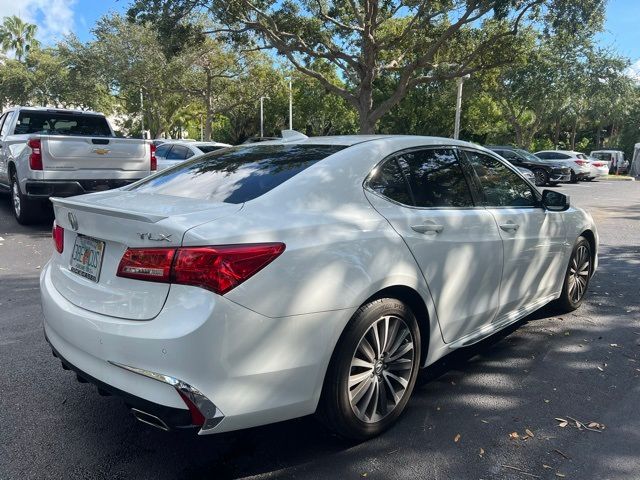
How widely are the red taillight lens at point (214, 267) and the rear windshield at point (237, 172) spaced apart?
1.52 ft

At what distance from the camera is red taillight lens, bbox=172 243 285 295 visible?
2.17 m

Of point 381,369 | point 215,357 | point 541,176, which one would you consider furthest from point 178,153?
point 541,176

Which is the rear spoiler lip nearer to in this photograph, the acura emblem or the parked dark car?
the acura emblem

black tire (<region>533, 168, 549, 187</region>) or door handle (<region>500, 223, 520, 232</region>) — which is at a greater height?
door handle (<region>500, 223, 520, 232</region>)

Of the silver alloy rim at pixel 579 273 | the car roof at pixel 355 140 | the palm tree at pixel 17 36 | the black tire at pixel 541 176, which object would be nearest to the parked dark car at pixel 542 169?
the black tire at pixel 541 176

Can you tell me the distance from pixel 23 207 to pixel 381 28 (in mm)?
17657

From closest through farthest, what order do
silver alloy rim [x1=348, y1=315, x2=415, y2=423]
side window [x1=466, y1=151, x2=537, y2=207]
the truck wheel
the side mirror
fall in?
silver alloy rim [x1=348, y1=315, x2=415, y2=423], side window [x1=466, y1=151, x2=537, y2=207], the side mirror, the truck wheel

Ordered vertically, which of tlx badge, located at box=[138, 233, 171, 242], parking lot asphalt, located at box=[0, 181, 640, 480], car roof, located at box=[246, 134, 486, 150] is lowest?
parking lot asphalt, located at box=[0, 181, 640, 480]

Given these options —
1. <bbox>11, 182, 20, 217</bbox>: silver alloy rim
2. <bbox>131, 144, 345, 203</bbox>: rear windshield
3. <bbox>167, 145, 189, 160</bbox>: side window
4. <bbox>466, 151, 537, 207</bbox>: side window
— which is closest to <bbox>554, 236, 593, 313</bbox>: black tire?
<bbox>466, 151, 537, 207</bbox>: side window

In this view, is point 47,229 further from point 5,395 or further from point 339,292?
point 339,292

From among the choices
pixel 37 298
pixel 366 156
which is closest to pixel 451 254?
pixel 366 156

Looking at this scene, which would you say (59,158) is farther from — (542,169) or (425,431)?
(542,169)

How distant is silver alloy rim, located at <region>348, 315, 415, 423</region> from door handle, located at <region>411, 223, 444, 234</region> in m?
0.51

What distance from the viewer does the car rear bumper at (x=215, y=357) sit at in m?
2.14
